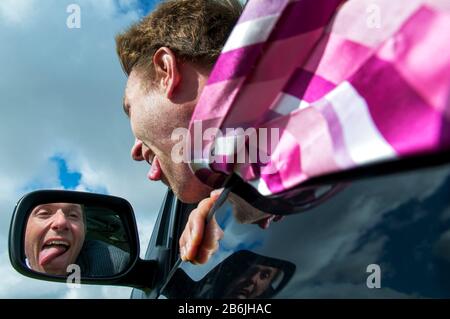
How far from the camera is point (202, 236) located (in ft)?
4.75

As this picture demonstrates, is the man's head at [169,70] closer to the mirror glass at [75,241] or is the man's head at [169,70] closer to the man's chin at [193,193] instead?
the man's chin at [193,193]

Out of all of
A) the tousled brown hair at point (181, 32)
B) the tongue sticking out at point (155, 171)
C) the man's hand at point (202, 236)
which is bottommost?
the man's hand at point (202, 236)

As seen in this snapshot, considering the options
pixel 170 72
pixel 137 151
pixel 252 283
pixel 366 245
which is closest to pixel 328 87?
pixel 366 245

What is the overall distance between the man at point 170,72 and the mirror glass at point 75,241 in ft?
1.13

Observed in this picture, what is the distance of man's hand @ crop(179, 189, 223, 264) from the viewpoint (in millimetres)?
1406

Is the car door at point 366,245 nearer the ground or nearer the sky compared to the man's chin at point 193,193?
nearer the ground

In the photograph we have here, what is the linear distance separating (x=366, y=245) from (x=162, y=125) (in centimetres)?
127

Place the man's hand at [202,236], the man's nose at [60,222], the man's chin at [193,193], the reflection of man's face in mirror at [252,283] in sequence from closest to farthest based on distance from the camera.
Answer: the reflection of man's face in mirror at [252,283] → the man's hand at [202,236] → the man's chin at [193,193] → the man's nose at [60,222]

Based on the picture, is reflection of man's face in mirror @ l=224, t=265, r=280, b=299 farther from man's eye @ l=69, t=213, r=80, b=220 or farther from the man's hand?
man's eye @ l=69, t=213, r=80, b=220

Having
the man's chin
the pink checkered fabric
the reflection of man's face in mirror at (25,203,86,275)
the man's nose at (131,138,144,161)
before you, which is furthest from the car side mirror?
the pink checkered fabric

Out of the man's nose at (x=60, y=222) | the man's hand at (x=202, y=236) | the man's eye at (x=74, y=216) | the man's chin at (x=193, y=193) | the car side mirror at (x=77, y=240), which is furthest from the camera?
the man's eye at (x=74, y=216)

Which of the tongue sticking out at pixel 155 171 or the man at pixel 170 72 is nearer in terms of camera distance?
the man at pixel 170 72

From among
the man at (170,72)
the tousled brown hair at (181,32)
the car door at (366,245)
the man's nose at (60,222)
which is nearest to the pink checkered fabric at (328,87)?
the car door at (366,245)

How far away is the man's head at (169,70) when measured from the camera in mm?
1974
